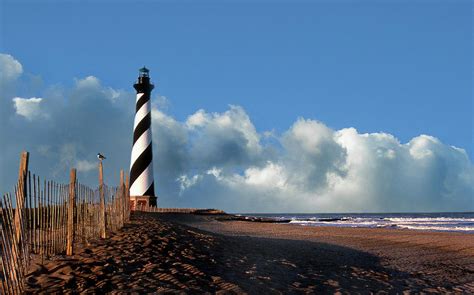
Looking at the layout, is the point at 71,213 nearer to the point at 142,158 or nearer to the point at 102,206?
the point at 102,206

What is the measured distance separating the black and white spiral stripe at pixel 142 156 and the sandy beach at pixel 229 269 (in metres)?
15.6

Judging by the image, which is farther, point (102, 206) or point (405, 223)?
point (405, 223)

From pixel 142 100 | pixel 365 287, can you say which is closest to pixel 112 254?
pixel 365 287

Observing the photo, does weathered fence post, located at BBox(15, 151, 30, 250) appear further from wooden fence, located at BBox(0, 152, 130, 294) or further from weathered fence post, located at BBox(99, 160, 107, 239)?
weathered fence post, located at BBox(99, 160, 107, 239)

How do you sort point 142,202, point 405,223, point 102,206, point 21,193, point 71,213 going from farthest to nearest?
point 405,223
point 142,202
point 102,206
point 71,213
point 21,193

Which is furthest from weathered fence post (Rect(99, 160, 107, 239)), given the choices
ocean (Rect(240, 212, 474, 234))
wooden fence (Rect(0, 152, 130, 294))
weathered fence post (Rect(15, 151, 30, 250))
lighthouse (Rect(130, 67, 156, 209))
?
ocean (Rect(240, 212, 474, 234))

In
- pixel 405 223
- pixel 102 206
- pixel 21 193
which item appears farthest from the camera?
pixel 405 223

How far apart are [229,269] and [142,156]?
2152cm

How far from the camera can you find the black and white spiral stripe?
29.3 metres

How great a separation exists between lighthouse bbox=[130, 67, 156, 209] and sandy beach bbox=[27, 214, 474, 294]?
1554cm

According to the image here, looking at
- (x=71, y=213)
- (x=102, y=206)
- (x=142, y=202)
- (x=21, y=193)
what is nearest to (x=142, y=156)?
(x=142, y=202)

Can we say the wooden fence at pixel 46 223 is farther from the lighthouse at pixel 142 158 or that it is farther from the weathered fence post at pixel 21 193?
the lighthouse at pixel 142 158

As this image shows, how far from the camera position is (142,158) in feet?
96.3

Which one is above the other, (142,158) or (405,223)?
(142,158)
